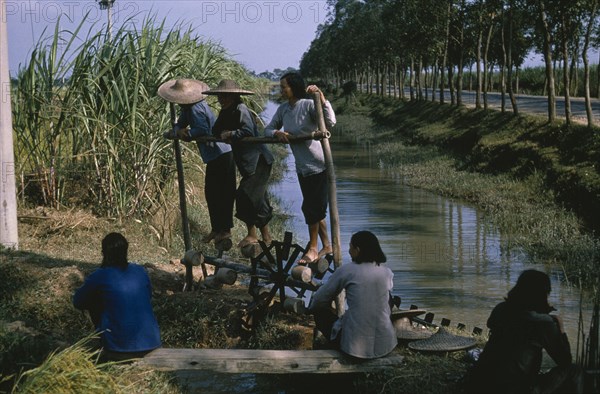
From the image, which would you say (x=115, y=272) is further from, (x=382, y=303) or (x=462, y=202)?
(x=462, y=202)

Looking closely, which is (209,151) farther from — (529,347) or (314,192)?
(529,347)

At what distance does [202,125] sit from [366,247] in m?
3.06

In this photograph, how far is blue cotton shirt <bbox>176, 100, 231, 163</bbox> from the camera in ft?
28.2

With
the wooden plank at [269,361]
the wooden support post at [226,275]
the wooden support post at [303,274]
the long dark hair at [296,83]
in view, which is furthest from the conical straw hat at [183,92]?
the wooden plank at [269,361]

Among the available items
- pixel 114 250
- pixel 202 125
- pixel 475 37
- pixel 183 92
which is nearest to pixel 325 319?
pixel 114 250

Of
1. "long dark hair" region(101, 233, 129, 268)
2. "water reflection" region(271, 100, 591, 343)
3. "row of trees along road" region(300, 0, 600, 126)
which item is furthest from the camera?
"row of trees along road" region(300, 0, 600, 126)

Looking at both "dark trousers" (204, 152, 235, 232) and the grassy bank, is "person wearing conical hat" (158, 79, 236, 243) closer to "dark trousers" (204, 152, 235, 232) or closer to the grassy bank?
"dark trousers" (204, 152, 235, 232)

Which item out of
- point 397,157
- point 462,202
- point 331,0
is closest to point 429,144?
point 397,157

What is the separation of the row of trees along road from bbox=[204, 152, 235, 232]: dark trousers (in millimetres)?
13296

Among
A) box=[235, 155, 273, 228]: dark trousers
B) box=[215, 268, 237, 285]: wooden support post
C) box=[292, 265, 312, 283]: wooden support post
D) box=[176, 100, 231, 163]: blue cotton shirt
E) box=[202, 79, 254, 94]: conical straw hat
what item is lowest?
box=[215, 268, 237, 285]: wooden support post

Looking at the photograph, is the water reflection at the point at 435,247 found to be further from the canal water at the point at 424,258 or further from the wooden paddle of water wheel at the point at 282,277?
Result: the wooden paddle of water wheel at the point at 282,277

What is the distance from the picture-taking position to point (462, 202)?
1970 centimetres

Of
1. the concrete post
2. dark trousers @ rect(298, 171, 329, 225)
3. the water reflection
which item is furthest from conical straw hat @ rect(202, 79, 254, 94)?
the water reflection

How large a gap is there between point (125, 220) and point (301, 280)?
4.61 m
